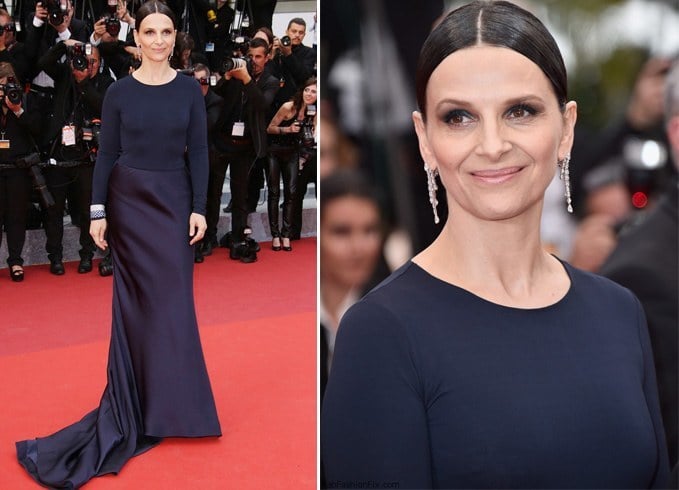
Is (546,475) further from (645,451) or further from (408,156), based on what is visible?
(408,156)

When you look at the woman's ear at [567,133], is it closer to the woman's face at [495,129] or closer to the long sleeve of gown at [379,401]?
the woman's face at [495,129]

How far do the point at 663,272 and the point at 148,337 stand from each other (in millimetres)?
2323

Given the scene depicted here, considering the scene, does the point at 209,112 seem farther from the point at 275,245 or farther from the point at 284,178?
the point at 275,245

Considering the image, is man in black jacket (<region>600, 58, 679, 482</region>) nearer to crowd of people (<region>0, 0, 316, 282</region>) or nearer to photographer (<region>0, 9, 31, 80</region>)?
crowd of people (<region>0, 0, 316, 282</region>)

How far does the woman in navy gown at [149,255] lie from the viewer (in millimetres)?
3281

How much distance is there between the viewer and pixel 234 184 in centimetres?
733

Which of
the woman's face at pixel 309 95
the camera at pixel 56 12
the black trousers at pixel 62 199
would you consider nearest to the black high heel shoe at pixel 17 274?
the black trousers at pixel 62 199

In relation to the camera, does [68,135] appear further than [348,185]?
Yes

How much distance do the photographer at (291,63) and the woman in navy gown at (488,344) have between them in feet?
20.6

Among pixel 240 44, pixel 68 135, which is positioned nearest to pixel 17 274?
pixel 68 135

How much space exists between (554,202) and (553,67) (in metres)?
0.20

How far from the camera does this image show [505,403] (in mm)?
1360

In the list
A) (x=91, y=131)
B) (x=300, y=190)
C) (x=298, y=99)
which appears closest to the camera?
(x=91, y=131)

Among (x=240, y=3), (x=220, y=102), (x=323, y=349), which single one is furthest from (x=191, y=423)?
(x=240, y=3)
